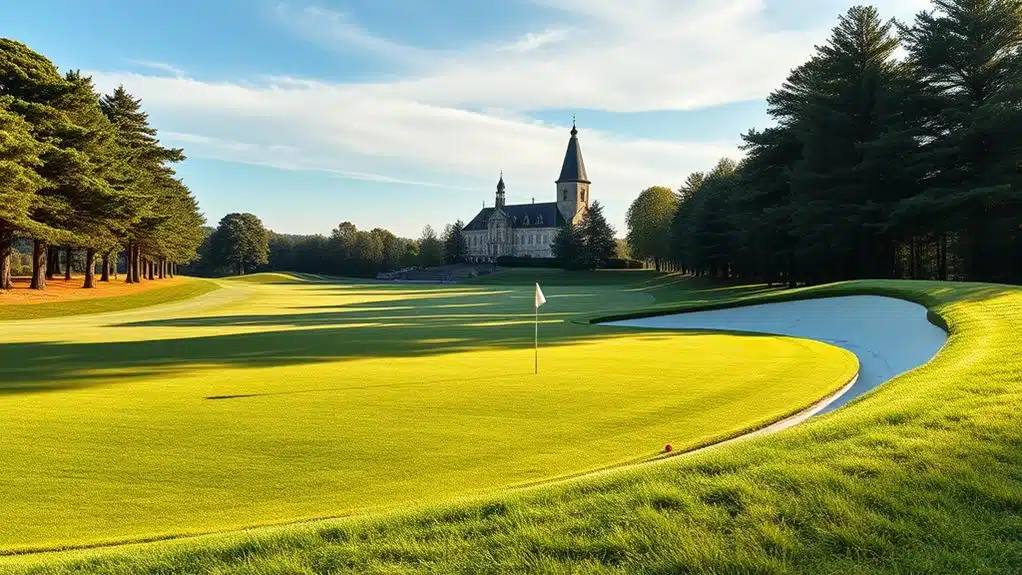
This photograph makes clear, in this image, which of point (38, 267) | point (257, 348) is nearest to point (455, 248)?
point (38, 267)

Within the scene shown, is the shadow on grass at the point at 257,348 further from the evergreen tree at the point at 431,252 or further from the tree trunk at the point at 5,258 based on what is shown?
the evergreen tree at the point at 431,252

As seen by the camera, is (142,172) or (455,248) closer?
(142,172)

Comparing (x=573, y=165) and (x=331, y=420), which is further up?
(x=573, y=165)

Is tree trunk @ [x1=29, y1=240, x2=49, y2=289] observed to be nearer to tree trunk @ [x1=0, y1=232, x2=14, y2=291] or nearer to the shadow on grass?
tree trunk @ [x1=0, y1=232, x2=14, y2=291]

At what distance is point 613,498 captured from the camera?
4465 millimetres

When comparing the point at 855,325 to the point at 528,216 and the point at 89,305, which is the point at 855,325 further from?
the point at 528,216

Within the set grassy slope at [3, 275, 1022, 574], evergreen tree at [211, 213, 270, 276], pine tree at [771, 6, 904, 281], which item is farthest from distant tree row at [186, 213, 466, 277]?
grassy slope at [3, 275, 1022, 574]

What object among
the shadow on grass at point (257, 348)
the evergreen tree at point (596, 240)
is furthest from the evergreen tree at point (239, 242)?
the shadow on grass at point (257, 348)

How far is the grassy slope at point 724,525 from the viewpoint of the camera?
3576 millimetres

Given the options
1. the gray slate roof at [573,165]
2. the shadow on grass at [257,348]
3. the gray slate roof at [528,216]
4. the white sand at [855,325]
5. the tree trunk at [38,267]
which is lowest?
the shadow on grass at [257,348]

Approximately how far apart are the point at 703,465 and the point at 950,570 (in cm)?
187

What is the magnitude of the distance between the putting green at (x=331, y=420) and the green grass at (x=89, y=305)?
20.4 meters

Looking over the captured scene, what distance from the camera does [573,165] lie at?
497 feet

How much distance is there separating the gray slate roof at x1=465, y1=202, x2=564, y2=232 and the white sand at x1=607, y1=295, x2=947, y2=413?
417ft
